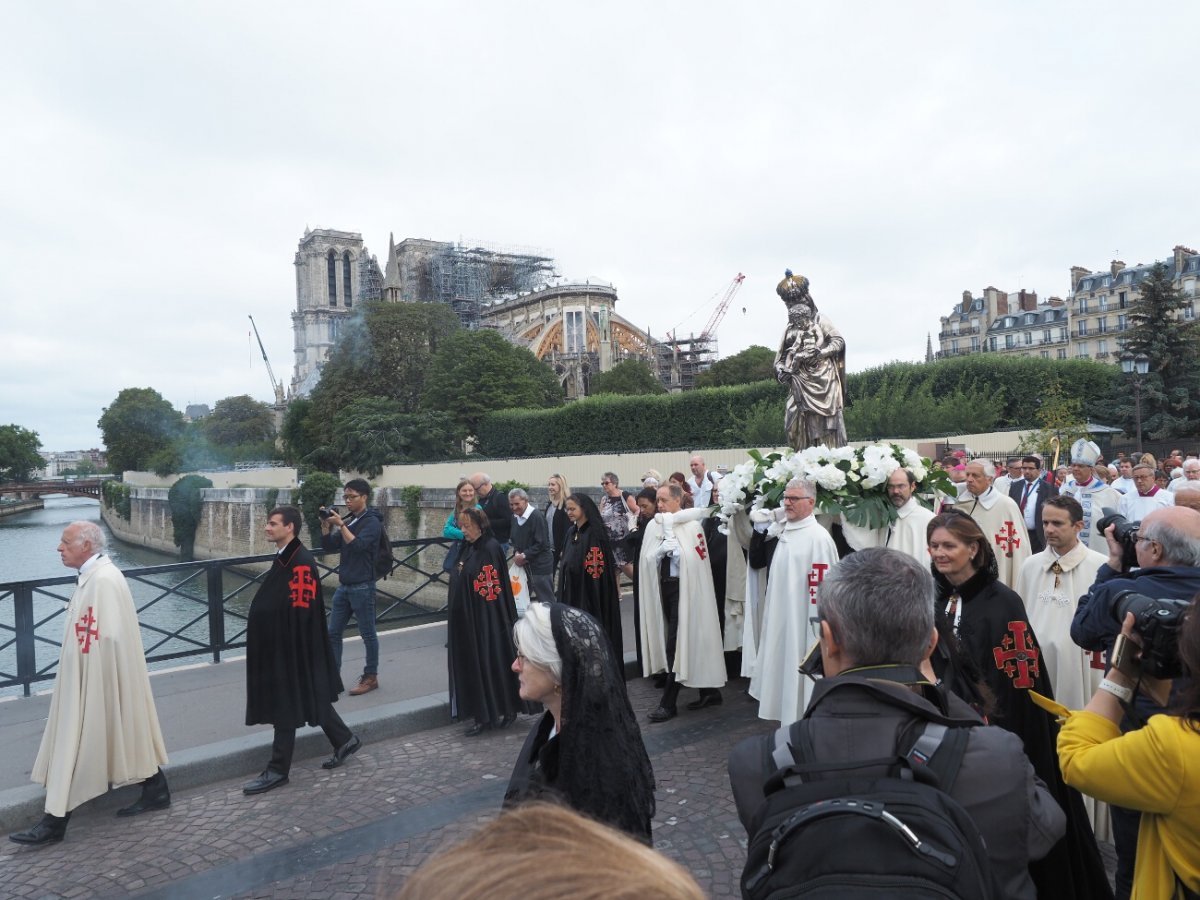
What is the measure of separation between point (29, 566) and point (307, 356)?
72.0 m

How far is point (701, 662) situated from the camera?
6.36 meters

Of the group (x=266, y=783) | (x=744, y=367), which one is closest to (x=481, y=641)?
(x=266, y=783)

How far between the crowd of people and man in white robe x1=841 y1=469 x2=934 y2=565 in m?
0.02

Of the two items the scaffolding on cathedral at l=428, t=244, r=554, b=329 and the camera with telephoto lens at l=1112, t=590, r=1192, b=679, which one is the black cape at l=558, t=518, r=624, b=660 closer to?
the camera with telephoto lens at l=1112, t=590, r=1192, b=679

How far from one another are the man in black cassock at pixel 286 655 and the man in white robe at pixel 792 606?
284 cm

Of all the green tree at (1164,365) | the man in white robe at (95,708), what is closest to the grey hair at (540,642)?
the man in white robe at (95,708)

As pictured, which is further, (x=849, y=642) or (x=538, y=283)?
(x=538, y=283)

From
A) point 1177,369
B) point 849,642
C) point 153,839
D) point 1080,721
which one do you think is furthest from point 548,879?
point 1177,369

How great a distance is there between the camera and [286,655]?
511cm

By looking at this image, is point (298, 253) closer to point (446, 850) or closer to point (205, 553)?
point (205, 553)

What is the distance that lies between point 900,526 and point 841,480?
55cm

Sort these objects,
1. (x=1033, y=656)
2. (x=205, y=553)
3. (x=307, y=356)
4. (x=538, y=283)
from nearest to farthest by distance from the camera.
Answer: (x=1033, y=656) → (x=205, y=553) → (x=538, y=283) → (x=307, y=356)

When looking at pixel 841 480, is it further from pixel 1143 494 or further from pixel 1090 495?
pixel 1090 495

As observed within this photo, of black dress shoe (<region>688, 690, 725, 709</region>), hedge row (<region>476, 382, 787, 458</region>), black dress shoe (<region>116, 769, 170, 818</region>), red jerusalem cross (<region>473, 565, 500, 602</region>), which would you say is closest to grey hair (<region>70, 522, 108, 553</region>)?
black dress shoe (<region>116, 769, 170, 818</region>)
